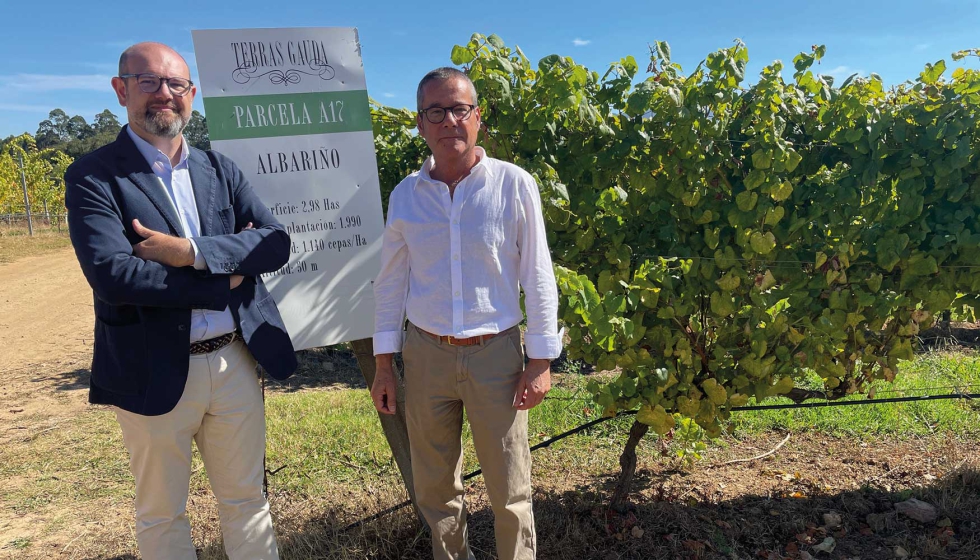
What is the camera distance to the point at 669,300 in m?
2.82

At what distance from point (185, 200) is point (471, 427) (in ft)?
3.96

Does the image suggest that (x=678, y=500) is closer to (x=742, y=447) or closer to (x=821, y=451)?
(x=742, y=447)

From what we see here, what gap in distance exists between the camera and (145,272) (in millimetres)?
2020

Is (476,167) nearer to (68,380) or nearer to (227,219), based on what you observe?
(227,219)

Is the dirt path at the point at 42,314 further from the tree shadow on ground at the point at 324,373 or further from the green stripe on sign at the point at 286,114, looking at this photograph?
the green stripe on sign at the point at 286,114

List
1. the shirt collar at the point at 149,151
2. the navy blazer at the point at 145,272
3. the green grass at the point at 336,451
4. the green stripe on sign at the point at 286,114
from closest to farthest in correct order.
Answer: the navy blazer at the point at 145,272
the shirt collar at the point at 149,151
the green stripe on sign at the point at 286,114
the green grass at the point at 336,451

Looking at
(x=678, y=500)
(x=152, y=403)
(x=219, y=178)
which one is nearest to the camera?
(x=152, y=403)

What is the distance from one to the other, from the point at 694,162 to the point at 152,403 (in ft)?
6.81

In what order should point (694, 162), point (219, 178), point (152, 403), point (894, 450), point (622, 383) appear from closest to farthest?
point (152, 403) → point (219, 178) → point (694, 162) → point (622, 383) → point (894, 450)

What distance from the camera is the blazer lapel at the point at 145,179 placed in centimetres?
217

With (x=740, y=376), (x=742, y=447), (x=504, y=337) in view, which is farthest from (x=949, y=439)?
(x=504, y=337)

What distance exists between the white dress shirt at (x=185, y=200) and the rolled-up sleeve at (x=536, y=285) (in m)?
0.99

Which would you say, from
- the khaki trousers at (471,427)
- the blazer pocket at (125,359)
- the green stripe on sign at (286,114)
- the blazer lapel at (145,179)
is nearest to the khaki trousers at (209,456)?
the blazer pocket at (125,359)

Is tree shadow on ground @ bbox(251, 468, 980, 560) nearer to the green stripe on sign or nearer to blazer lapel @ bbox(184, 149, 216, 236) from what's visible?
blazer lapel @ bbox(184, 149, 216, 236)
